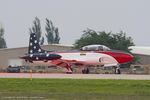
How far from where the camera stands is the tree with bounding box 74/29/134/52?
9661cm

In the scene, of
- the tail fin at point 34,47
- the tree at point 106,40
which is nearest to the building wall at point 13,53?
the tree at point 106,40

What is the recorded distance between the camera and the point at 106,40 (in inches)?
3834

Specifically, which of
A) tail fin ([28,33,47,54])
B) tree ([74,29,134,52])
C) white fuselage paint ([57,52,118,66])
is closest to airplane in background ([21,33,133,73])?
white fuselage paint ([57,52,118,66])

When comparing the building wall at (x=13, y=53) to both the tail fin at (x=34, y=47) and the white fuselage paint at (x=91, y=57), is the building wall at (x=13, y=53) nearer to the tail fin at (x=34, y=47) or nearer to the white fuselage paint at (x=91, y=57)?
the tail fin at (x=34, y=47)

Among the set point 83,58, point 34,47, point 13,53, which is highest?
point 13,53

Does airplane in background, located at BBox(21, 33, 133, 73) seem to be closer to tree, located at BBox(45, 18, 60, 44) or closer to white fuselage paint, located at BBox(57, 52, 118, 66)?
white fuselage paint, located at BBox(57, 52, 118, 66)

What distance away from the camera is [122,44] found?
9744cm

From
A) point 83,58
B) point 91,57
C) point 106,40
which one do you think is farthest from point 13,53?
point 91,57

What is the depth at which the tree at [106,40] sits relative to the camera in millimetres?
96606

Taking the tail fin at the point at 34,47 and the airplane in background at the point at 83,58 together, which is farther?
the tail fin at the point at 34,47

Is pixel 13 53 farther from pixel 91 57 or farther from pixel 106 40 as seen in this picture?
pixel 91 57
